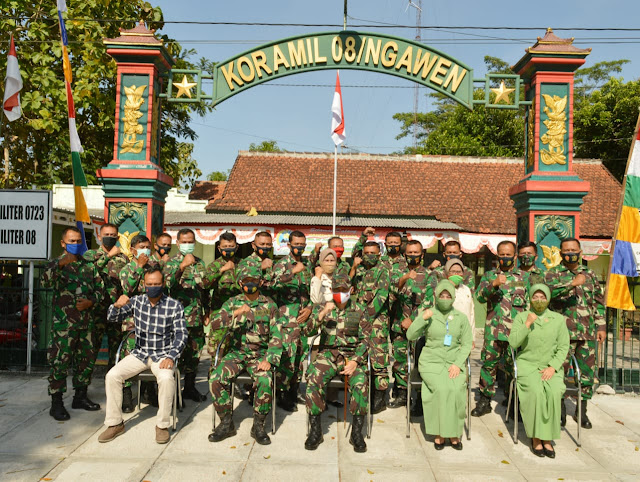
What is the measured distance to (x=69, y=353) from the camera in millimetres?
5715

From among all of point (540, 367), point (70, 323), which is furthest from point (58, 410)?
point (540, 367)

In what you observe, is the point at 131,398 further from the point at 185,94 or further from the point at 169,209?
the point at 169,209

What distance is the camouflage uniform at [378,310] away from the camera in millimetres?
5801

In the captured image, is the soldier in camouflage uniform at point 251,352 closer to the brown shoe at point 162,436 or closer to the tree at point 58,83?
the brown shoe at point 162,436

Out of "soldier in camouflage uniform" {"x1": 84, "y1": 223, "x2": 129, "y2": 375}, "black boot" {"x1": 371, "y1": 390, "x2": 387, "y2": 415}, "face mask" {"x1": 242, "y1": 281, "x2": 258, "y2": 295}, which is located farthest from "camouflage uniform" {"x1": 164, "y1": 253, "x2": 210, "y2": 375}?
"black boot" {"x1": 371, "y1": 390, "x2": 387, "y2": 415}

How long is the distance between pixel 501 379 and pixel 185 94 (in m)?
6.54

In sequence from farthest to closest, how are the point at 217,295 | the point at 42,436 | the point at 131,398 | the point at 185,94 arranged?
1. the point at 185,94
2. the point at 217,295
3. the point at 131,398
4. the point at 42,436

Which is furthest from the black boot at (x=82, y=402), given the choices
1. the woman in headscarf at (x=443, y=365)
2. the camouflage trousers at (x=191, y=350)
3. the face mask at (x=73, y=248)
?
the woman in headscarf at (x=443, y=365)

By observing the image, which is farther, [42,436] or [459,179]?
[459,179]

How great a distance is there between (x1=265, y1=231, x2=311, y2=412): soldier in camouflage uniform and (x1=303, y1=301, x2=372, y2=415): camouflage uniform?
0.20 meters

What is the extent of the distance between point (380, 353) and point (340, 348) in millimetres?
714

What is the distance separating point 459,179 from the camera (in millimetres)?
17906

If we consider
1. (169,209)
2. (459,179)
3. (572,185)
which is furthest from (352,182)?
(572,185)

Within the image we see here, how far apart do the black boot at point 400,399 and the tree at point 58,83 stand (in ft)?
39.5
